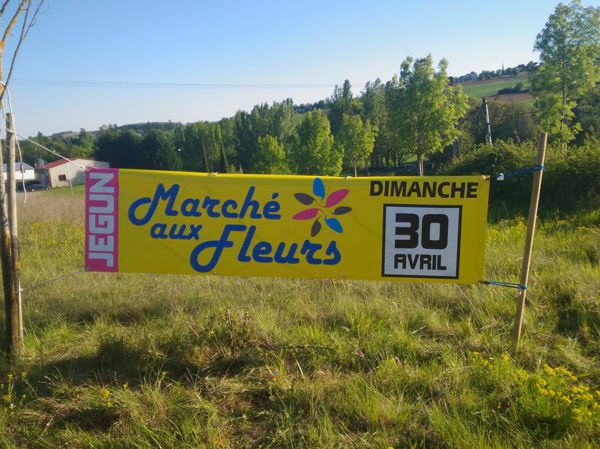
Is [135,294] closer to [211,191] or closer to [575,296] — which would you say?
[211,191]

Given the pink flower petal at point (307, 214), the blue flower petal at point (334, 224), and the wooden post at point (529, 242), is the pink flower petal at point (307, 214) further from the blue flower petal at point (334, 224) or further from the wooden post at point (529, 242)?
the wooden post at point (529, 242)

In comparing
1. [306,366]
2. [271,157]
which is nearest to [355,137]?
[271,157]

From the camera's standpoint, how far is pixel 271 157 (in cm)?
4288

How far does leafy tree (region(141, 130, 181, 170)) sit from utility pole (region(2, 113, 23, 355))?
62.1m

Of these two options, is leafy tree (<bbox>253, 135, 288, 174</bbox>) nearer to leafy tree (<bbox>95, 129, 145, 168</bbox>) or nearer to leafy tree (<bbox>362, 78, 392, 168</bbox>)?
leafy tree (<bbox>362, 78, 392, 168</bbox>)

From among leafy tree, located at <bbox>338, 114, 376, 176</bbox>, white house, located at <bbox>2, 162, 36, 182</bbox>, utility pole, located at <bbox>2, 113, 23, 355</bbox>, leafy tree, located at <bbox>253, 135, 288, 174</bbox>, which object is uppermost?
leafy tree, located at <bbox>338, 114, 376, 176</bbox>

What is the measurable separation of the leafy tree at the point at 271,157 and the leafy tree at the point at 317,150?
2.44 metres

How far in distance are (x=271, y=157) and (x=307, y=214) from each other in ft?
131

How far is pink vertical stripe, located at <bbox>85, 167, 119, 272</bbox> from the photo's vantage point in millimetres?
3660

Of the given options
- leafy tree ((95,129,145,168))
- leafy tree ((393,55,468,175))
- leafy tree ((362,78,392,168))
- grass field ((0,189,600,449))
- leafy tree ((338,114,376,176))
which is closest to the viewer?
grass field ((0,189,600,449))

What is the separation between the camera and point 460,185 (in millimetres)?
3447

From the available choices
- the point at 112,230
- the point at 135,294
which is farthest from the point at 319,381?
the point at 135,294

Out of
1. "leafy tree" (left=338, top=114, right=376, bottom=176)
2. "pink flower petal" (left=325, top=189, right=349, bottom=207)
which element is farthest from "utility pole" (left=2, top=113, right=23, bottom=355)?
"leafy tree" (left=338, top=114, right=376, bottom=176)

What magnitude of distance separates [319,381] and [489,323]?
5.92 feet
